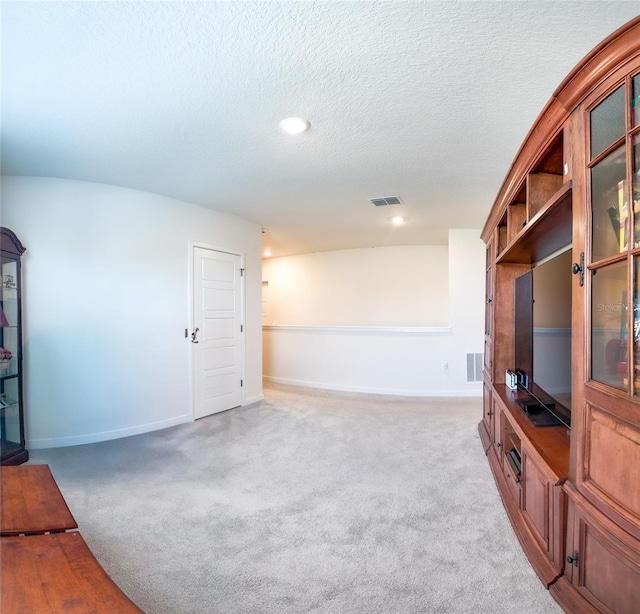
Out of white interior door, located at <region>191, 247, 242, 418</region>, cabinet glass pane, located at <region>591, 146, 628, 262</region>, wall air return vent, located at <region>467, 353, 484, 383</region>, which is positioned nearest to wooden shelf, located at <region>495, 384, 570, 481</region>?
cabinet glass pane, located at <region>591, 146, 628, 262</region>

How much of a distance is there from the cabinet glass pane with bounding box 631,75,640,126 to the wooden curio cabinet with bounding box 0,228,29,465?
380cm

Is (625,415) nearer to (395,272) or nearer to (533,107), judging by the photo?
(533,107)

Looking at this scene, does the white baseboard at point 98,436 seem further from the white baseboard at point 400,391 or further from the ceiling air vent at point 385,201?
the ceiling air vent at point 385,201

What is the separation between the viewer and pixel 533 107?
2.11 meters

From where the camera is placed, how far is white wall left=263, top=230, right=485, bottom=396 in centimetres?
506

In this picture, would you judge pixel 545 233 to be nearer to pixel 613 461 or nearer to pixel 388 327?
pixel 613 461

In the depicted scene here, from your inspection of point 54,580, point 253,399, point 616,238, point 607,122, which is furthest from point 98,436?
point 607,122

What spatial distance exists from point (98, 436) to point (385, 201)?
11.7 ft

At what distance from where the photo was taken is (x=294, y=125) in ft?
7.56

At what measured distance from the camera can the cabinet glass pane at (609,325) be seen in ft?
3.67

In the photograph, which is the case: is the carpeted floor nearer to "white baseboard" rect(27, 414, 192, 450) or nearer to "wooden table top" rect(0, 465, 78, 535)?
"white baseboard" rect(27, 414, 192, 450)

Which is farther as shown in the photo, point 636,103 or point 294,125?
point 294,125

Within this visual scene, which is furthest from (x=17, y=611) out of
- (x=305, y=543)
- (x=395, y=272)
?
(x=395, y=272)

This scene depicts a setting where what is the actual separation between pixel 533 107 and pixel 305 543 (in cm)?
266
